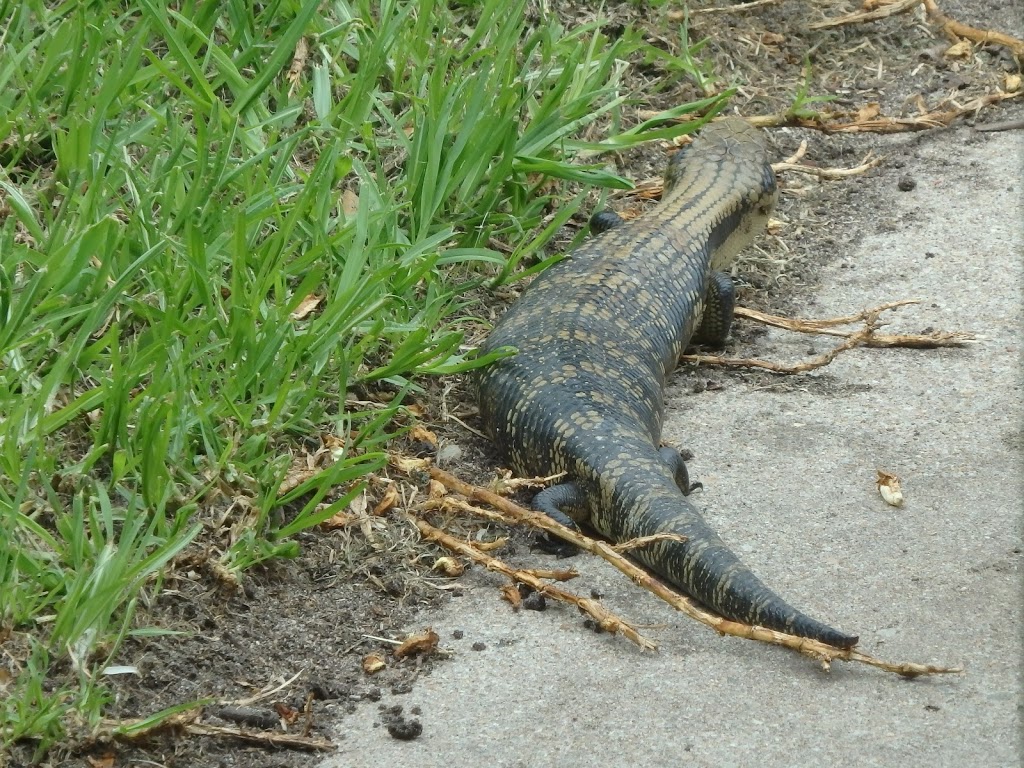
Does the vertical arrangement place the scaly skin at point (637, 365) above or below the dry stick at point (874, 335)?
above

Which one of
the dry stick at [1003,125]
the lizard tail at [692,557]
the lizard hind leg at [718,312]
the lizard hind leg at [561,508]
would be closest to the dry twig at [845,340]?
the lizard hind leg at [718,312]

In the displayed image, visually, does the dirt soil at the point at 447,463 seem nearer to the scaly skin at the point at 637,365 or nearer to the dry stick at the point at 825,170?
the dry stick at the point at 825,170

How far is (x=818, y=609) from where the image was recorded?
3789 mm

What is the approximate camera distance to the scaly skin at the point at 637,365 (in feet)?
12.7

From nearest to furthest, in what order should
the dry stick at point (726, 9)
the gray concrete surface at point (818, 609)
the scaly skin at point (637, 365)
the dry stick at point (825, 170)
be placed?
the gray concrete surface at point (818, 609) < the scaly skin at point (637, 365) < the dry stick at point (825, 170) < the dry stick at point (726, 9)

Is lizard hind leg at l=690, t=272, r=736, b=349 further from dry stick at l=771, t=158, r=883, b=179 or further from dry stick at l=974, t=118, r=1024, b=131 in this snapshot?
dry stick at l=974, t=118, r=1024, b=131

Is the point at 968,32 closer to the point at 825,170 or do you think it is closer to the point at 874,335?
the point at 825,170

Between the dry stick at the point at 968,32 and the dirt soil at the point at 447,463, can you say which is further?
the dry stick at the point at 968,32

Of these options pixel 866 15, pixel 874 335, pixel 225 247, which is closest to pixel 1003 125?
pixel 866 15

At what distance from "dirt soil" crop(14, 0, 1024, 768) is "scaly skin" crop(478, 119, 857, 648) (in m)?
0.21

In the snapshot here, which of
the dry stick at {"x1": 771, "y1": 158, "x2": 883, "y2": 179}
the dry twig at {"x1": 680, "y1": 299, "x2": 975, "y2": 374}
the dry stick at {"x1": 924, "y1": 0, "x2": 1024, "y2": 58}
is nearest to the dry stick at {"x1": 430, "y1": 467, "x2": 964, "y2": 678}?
the dry twig at {"x1": 680, "y1": 299, "x2": 975, "y2": 374}

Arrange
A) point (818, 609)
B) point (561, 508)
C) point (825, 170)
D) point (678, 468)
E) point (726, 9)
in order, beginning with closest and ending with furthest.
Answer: point (818, 609) < point (561, 508) < point (678, 468) < point (825, 170) < point (726, 9)

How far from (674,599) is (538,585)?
0.42m

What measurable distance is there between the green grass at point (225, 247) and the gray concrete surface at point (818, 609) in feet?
2.43
